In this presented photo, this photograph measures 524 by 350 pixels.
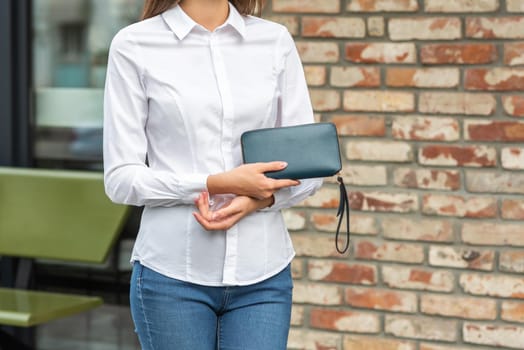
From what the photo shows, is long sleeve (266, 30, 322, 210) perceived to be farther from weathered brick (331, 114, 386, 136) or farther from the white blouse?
weathered brick (331, 114, 386, 136)

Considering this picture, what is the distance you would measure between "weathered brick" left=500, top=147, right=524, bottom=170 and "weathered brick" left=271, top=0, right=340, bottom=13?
0.70 meters

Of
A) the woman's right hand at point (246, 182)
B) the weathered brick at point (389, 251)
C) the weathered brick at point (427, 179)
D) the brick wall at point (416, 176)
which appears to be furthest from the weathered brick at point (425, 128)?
the woman's right hand at point (246, 182)

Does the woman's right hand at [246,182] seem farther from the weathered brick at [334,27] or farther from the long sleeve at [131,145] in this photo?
the weathered brick at [334,27]

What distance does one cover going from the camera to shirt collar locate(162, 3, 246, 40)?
6.95ft

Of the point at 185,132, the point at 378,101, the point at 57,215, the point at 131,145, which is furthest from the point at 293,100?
the point at 57,215

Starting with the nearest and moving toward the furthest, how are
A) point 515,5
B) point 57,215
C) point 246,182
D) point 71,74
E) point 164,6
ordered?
point 246,182 < point 164,6 < point 515,5 < point 57,215 < point 71,74

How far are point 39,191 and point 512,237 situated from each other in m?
1.75

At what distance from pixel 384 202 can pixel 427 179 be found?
0.51 feet

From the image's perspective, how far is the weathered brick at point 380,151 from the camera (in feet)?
10.7

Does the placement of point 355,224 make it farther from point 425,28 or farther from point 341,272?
point 425,28

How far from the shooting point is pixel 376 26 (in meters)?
3.26

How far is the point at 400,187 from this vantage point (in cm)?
326

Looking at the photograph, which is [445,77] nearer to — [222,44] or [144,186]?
[222,44]

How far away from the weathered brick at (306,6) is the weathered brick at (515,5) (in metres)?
0.54
